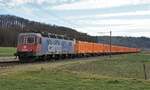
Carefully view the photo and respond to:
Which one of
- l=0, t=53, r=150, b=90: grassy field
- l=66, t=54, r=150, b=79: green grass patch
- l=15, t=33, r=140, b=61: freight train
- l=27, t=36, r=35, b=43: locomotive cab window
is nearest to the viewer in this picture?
l=0, t=53, r=150, b=90: grassy field

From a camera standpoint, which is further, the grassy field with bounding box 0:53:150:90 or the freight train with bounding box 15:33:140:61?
the freight train with bounding box 15:33:140:61

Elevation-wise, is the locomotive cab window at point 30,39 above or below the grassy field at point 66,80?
above

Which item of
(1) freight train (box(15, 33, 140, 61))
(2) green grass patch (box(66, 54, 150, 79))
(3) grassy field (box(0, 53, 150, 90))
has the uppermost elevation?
(1) freight train (box(15, 33, 140, 61))

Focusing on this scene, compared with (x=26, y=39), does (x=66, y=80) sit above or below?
below

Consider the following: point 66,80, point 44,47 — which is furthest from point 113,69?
point 66,80

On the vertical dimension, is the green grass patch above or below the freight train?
below

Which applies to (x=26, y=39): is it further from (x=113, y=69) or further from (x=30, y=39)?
(x=113, y=69)

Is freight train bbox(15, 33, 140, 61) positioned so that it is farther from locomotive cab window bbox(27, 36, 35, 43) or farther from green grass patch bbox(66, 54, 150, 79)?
green grass patch bbox(66, 54, 150, 79)

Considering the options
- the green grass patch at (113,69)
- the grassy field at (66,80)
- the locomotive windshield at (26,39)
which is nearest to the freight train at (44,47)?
the locomotive windshield at (26,39)

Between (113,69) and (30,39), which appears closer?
(113,69)

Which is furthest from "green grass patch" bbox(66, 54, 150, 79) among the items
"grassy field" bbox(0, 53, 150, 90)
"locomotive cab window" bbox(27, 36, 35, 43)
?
"locomotive cab window" bbox(27, 36, 35, 43)

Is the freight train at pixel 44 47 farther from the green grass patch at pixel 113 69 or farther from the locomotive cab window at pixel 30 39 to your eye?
the green grass patch at pixel 113 69

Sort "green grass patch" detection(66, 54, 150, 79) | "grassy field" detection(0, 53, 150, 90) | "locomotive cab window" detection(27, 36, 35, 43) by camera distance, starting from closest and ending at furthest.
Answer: "grassy field" detection(0, 53, 150, 90)
"green grass patch" detection(66, 54, 150, 79)
"locomotive cab window" detection(27, 36, 35, 43)

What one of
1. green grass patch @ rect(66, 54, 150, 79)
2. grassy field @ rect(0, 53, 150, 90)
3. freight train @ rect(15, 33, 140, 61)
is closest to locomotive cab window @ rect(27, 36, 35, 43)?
freight train @ rect(15, 33, 140, 61)
